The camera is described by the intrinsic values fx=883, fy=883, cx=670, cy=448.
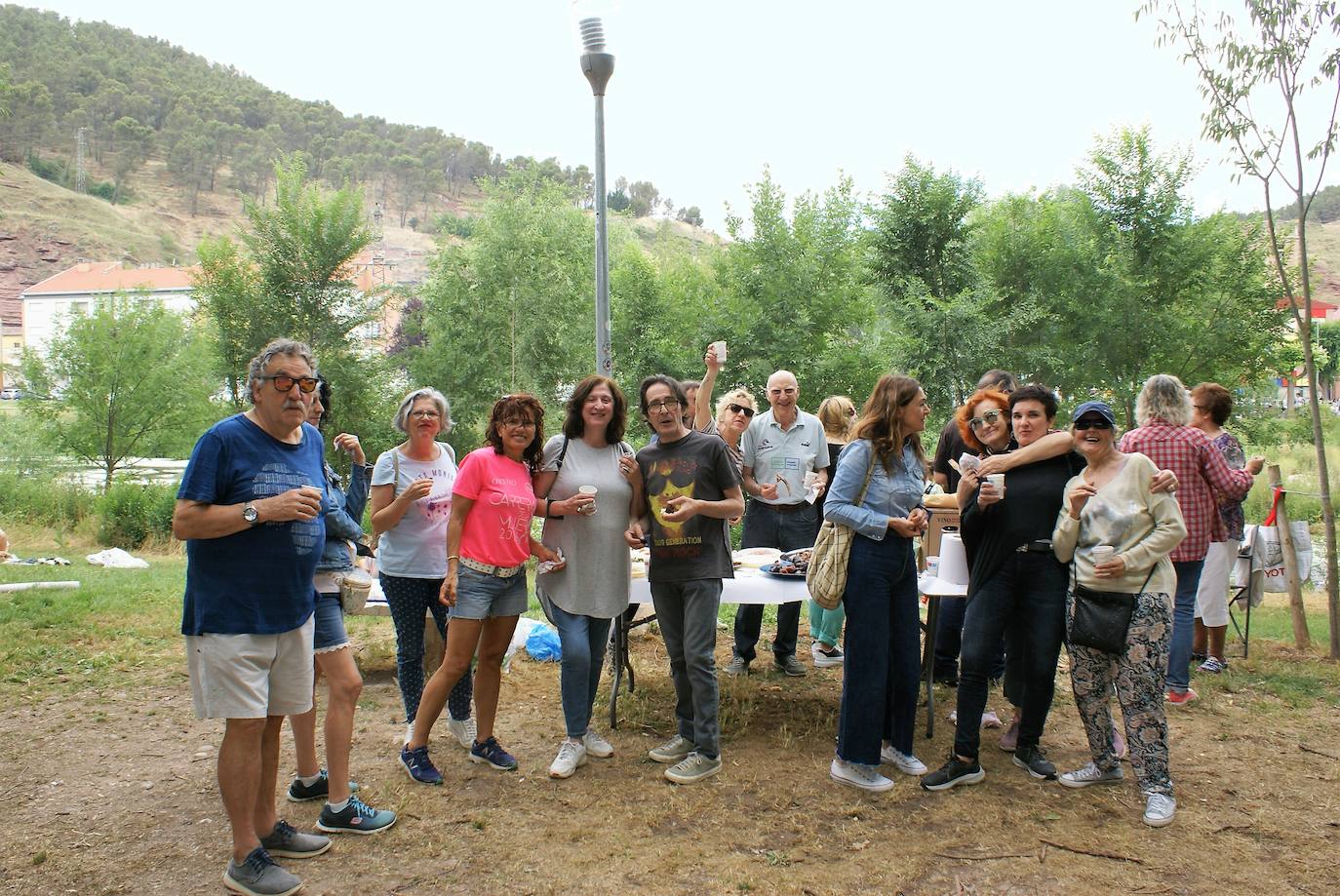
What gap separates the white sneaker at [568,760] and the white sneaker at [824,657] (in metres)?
2.15

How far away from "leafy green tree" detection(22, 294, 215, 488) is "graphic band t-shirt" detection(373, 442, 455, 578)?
81.5ft

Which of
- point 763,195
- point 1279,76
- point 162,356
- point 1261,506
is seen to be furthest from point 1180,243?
point 162,356

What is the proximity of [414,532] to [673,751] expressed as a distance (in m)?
1.51

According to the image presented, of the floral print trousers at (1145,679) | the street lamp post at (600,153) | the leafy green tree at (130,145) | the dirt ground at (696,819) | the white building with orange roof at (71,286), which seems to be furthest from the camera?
the leafy green tree at (130,145)

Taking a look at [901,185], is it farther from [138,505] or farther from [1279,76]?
[138,505]

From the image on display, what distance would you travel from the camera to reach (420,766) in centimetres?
370

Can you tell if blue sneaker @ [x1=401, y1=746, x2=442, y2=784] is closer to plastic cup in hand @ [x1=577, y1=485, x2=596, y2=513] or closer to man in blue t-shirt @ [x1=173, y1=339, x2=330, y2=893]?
man in blue t-shirt @ [x1=173, y1=339, x2=330, y2=893]

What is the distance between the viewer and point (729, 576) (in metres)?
3.84

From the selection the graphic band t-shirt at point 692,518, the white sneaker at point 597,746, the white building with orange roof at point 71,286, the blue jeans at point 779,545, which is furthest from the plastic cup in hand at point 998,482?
the white building with orange roof at point 71,286

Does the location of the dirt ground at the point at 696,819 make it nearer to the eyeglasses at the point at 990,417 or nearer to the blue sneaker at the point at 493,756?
the blue sneaker at the point at 493,756

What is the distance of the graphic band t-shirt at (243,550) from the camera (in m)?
2.58

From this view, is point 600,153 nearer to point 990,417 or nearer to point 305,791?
point 990,417

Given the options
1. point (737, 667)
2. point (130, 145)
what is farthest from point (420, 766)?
point (130, 145)

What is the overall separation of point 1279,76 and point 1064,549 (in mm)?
4672
